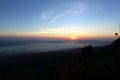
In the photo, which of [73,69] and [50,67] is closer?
[73,69]

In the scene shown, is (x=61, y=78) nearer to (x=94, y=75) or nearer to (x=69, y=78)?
(x=69, y=78)

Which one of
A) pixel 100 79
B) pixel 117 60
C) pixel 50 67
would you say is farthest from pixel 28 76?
pixel 117 60

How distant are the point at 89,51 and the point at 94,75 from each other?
8.24 m

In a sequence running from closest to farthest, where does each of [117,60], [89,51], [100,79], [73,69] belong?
1. [100,79]
2. [73,69]
3. [117,60]
4. [89,51]

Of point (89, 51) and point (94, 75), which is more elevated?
point (89, 51)

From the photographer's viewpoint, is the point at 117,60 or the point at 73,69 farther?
the point at 117,60

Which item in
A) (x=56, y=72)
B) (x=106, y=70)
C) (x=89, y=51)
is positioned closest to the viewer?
(x=106, y=70)

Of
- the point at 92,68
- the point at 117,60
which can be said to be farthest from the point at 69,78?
the point at 117,60

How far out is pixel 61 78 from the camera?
48.0 ft

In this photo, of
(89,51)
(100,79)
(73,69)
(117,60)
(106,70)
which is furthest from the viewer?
(89,51)

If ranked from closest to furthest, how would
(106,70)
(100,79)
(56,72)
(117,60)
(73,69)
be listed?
(100,79) → (106,70) → (73,69) → (56,72) → (117,60)

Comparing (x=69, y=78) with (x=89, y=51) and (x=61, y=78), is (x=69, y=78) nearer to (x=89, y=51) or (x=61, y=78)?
(x=61, y=78)

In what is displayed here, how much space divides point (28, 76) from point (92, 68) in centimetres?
645

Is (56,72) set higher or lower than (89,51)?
lower
